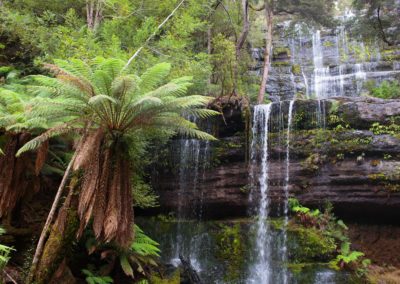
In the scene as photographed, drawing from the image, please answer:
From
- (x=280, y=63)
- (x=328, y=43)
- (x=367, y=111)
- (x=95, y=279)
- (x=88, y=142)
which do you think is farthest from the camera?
(x=328, y=43)

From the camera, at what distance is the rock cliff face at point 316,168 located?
966 cm

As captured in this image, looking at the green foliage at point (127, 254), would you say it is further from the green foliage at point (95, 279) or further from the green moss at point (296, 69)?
the green moss at point (296, 69)

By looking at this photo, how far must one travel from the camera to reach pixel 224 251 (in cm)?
986

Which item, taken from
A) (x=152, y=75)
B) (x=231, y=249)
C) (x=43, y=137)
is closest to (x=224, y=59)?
(x=231, y=249)

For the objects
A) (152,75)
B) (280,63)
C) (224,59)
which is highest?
(280,63)

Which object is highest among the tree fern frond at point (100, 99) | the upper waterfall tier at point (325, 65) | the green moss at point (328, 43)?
the green moss at point (328, 43)

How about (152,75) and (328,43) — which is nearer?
(152,75)

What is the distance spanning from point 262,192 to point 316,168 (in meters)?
1.56

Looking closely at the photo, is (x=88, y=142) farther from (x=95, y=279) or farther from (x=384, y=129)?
(x=384, y=129)

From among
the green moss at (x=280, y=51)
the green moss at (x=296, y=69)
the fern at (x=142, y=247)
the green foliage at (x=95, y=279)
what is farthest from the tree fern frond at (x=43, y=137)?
the green moss at (x=280, y=51)

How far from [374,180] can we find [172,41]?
640cm

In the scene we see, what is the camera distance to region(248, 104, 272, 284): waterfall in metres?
9.43

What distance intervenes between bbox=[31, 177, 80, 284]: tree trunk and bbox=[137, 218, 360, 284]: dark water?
4.06 meters

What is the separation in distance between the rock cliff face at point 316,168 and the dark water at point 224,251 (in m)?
0.59
